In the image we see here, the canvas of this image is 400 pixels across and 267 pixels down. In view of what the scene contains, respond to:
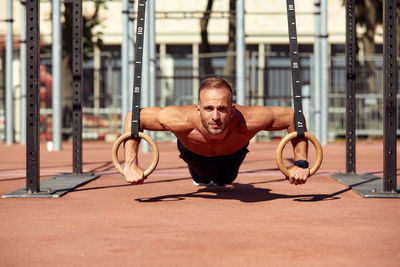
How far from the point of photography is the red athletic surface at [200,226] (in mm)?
3318

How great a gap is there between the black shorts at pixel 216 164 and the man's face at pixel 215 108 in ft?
2.74

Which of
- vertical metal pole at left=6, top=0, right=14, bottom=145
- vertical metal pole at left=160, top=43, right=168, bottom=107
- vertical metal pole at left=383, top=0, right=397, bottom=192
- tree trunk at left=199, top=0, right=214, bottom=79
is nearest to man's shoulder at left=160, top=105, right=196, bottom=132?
vertical metal pole at left=383, top=0, right=397, bottom=192

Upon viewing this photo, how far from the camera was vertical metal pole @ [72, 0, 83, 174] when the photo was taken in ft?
24.8

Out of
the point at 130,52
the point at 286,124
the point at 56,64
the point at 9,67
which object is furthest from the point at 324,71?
the point at 286,124

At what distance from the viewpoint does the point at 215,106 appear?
4820 millimetres

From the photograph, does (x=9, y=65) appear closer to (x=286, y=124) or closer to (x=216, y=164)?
(x=216, y=164)

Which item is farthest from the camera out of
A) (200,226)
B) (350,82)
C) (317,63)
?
(317,63)

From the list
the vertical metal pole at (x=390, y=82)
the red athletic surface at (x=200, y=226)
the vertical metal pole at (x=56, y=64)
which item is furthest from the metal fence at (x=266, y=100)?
the vertical metal pole at (x=390, y=82)

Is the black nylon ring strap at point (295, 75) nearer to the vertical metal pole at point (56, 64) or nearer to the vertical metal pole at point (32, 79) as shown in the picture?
the vertical metal pole at point (32, 79)

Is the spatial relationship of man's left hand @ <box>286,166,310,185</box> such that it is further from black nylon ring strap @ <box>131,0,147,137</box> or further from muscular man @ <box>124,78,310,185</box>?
black nylon ring strap @ <box>131,0,147,137</box>

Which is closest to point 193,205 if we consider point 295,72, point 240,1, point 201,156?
point 201,156

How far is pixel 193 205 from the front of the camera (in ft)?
17.4

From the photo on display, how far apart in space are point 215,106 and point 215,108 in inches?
0.6

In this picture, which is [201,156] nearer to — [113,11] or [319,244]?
[319,244]
